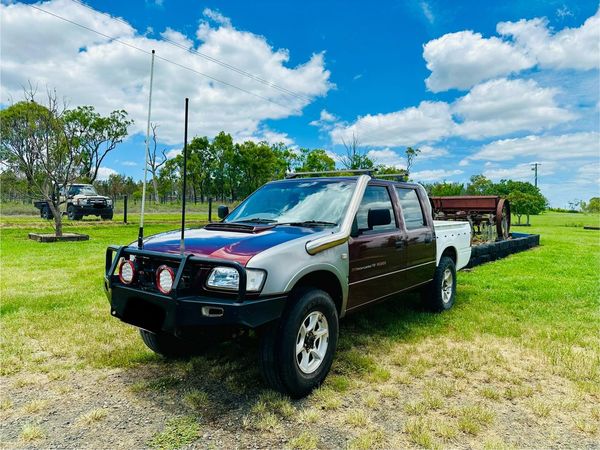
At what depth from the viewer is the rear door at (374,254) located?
381cm

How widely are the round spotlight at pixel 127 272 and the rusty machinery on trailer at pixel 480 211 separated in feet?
33.6

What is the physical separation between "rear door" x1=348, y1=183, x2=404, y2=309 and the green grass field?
2.05 feet

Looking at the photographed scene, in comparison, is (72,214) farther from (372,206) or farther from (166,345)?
(372,206)

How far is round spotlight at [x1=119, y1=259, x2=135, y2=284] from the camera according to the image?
3266mm

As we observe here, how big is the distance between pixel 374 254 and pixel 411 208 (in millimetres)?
1322

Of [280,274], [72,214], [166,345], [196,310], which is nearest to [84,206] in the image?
[72,214]

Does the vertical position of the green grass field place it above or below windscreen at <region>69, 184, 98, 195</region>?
below

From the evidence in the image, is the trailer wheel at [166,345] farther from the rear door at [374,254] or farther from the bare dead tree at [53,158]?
the bare dead tree at [53,158]

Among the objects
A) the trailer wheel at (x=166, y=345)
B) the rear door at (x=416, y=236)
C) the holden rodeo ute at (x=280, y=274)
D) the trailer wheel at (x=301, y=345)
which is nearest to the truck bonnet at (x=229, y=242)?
the holden rodeo ute at (x=280, y=274)

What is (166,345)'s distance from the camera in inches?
153

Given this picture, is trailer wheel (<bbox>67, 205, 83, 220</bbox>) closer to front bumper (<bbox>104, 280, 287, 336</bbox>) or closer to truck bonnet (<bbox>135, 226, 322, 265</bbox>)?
truck bonnet (<bbox>135, 226, 322, 265</bbox>)

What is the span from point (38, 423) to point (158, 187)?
179 ft

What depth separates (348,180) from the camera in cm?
422

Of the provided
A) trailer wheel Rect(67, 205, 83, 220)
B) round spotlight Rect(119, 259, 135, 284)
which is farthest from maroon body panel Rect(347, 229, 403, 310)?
trailer wheel Rect(67, 205, 83, 220)
